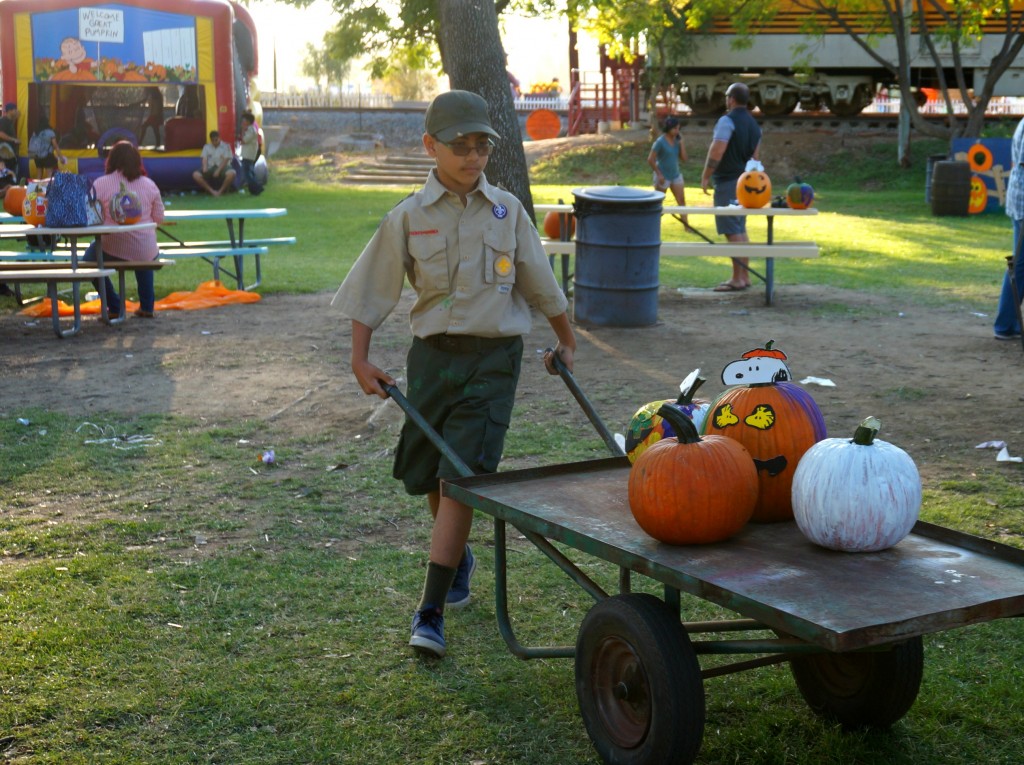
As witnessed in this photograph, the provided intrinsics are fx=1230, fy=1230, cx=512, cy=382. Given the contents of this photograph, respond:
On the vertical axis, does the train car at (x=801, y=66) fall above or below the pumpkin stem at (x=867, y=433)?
above

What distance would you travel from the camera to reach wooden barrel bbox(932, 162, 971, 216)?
2088cm

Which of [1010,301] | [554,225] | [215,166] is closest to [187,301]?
[554,225]

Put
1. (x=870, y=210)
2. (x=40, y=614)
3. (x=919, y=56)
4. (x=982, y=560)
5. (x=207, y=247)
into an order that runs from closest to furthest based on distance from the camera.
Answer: (x=982, y=560)
(x=40, y=614)
(x=207, y=247)
(x=870, y=210)
(x=919, y=56)

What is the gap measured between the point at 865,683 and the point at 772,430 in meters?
0.74

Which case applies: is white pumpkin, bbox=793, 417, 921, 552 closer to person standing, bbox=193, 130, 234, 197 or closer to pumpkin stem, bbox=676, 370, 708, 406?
pumpkin stem, bbox=676, 370, 708, 406

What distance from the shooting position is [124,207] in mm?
10859

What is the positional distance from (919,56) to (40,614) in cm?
3076

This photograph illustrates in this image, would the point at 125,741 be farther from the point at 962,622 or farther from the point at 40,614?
the point at 962,622

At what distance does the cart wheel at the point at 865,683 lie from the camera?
327 cm

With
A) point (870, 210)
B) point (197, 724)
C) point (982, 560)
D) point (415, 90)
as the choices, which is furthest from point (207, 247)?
point (415, 90)

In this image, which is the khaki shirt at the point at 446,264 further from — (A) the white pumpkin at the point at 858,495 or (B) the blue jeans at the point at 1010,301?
(B) the blue jeans at the point at 1010,301

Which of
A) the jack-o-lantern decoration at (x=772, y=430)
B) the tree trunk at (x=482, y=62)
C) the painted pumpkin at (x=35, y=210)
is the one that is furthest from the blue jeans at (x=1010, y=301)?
the painted pumpkin at (x=35, y=210)

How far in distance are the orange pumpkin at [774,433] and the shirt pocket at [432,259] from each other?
3.59 feet

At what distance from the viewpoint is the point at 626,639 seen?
302 centimetres
